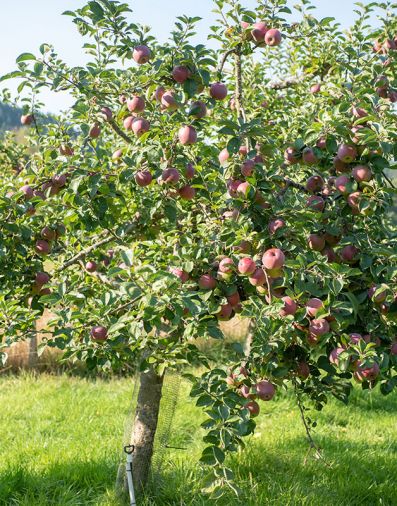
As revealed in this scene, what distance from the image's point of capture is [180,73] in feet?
6.66

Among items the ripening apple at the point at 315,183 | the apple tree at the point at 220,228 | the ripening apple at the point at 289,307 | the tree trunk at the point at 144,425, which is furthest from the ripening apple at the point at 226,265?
the tree trunk at the point at 144,425

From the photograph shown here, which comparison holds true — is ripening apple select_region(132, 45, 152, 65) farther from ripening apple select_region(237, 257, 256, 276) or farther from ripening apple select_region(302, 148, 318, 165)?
ripening apple select_region(237, 257, 256, 276)

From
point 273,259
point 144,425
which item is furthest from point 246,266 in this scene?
point 144,425

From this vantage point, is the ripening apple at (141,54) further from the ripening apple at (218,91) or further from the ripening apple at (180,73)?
the ripening apple at (218,91)

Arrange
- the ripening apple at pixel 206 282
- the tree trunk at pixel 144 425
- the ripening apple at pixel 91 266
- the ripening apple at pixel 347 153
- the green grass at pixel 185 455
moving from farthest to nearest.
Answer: the green grass at pixel 185 455 < the tree trunk at pixel 144 425 < the ripening apple at pixel 91 266 < the ripening apple at pixel 206 282 < the ripening apple at pixel 347 153

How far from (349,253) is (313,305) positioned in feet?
0.98

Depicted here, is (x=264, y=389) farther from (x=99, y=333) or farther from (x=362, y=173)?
(x=362, y=173)

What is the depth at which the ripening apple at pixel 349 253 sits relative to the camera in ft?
6.68

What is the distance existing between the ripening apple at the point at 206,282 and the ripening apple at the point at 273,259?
226 mm

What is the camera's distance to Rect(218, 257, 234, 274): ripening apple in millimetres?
1998

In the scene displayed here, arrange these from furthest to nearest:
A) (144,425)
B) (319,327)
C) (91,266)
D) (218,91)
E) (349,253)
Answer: (144,425) < (91,266) < (218,91) < (349,253) < (319,327)

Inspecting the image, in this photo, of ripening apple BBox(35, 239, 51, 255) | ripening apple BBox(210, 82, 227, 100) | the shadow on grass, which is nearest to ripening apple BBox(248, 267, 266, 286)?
ripening apple BBox(210, 82, 227, 100)

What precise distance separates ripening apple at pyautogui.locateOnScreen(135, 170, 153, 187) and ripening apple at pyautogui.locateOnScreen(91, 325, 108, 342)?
536 mm

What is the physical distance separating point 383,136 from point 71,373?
548 cm
